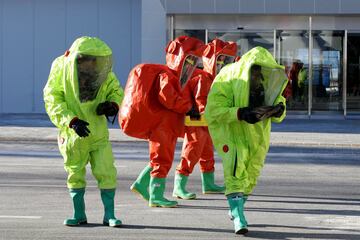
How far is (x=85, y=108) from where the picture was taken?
8703 millimetres

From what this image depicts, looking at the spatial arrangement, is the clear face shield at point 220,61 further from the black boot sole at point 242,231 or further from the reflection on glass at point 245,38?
the reflection on glass at point 245,38

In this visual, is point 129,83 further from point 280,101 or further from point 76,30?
point 76,30

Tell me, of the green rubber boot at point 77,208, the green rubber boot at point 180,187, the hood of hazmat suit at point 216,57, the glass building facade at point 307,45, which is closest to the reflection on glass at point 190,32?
the glass building facade at point 307,45

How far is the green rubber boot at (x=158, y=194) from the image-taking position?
10.1 m

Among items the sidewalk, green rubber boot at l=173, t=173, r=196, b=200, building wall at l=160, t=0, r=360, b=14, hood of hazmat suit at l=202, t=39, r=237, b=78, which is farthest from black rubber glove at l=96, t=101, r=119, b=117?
building wall at l=160, t=0, r=360, b=14

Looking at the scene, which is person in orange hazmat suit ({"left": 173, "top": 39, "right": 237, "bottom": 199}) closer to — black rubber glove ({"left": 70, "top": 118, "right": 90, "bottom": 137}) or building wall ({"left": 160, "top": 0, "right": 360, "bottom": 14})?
black rubber glove ({"left": 70, "top": 118, "right": 90, "bottom": 137})

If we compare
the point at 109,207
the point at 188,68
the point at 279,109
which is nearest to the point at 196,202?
the point at 188,68

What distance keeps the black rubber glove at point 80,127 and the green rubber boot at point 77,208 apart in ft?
2.37

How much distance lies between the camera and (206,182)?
11492 millimetres

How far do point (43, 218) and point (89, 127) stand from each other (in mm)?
1314

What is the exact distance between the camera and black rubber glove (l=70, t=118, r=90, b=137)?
833 cm

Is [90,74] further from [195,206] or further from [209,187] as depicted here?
[209,187]

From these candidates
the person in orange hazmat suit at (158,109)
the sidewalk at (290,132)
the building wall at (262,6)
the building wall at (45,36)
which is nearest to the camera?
the person in orange hazmat suit at (158,109)

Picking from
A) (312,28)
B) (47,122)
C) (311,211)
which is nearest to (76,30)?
(47,122)
